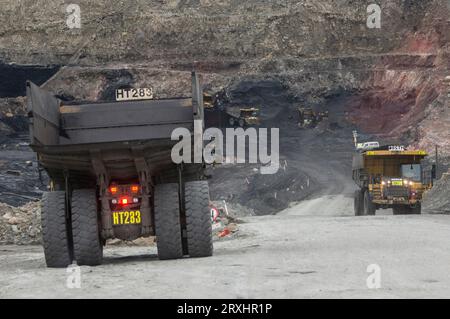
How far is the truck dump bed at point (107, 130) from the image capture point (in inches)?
438

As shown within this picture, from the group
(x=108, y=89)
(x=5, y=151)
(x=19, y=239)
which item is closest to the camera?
(x=19, y=239)

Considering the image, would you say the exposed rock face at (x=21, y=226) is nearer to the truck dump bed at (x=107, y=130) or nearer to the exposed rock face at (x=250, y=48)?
the truck dump bed at (x=107, y=130)

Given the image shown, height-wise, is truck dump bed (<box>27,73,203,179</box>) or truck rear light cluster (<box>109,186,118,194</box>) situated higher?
truck dump bed (<box>27,73,203,179</box>)

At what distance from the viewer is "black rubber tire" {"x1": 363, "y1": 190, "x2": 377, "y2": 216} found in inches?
1171

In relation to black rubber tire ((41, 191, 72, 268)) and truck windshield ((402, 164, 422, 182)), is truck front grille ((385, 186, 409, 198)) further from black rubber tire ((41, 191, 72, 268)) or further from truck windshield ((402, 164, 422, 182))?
black rubber tire ((41, 191, 72, 268))

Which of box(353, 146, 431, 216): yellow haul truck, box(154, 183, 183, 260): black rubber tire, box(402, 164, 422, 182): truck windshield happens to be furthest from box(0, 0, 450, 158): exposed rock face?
box(154, 183, 183, 260): black rubber tire

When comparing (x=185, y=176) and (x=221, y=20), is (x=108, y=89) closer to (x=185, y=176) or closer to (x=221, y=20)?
(x=221, y=20)

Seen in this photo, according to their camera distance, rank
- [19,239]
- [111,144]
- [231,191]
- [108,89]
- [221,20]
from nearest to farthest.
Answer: [111,144] → [19,239] → [231,191] → [108,89] → [221,20]

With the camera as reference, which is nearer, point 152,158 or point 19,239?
point 152,158

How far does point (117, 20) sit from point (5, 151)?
93.2ft

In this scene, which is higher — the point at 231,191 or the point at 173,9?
the point at 173,9

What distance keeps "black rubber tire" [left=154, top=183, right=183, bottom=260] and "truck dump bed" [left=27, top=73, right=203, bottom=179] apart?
40 cm

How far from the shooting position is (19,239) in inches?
814
